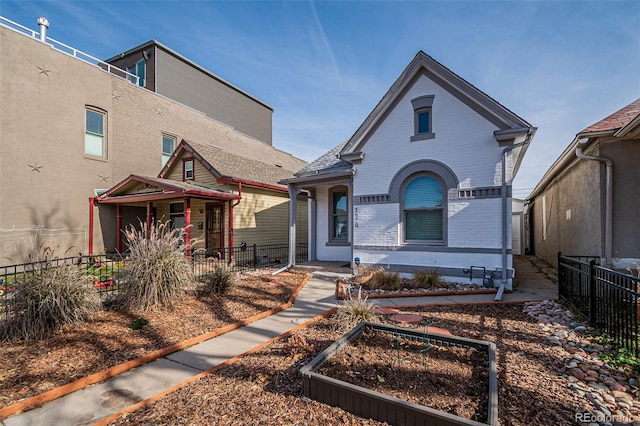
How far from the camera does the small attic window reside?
29.5ft

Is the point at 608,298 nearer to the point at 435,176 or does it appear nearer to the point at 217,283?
the point at 435,176

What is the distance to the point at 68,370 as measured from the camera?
3.65m

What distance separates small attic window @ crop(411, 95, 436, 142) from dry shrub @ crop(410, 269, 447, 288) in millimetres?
4049

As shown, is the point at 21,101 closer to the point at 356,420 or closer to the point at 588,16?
the point at 356,420

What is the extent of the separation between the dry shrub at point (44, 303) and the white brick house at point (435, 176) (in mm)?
7310

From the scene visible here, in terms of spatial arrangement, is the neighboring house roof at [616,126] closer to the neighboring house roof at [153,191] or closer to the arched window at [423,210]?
the arched window at [423,210]

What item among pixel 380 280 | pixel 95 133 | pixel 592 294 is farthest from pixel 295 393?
pixel 95 133

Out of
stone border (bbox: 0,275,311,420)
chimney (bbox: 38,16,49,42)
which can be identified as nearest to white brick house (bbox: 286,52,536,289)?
stone border (bbox: 0,275,311,420)

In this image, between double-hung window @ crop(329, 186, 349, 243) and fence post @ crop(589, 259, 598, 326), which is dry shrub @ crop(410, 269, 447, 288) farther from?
double-hung window @ crop(329, 186, 349, 243)

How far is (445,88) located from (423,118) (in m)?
1.00

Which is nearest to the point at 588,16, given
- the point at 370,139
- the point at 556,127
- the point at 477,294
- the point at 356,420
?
the point at 370,139

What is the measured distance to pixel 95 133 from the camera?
1403 cm

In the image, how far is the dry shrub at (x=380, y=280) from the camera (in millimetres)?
8120

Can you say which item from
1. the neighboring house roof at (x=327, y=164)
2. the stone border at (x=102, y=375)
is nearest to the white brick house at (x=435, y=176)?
the neighboring house roof at (x=327, y=164)
